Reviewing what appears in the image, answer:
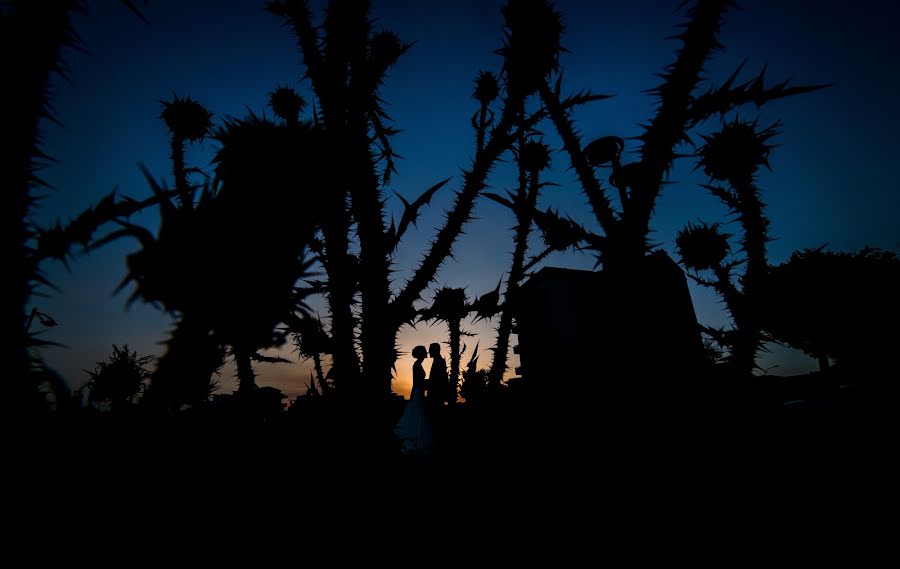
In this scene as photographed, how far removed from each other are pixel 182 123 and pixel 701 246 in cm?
1371

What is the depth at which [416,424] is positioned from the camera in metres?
6.96

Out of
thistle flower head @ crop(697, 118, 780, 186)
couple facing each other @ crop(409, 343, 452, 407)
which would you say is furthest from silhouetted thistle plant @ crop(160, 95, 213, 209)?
thistle flower head @ crop(697, 118, 780, 186)

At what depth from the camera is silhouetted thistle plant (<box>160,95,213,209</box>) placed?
29.2ft

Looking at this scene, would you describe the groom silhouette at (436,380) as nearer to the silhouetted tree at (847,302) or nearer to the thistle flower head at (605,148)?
the thistle flower head at (605,148)

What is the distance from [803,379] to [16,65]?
1923cm

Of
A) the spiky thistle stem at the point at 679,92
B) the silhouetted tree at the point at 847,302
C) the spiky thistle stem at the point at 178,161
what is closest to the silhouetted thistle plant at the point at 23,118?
the spiky thistle stem at the point at 679,92

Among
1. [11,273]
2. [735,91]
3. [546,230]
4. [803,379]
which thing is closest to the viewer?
[11,273]

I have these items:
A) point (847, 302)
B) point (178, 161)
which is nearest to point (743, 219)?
point (178, 161)

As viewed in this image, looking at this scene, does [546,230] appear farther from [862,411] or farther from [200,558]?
[862,411]

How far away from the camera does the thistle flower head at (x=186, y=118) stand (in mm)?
9625

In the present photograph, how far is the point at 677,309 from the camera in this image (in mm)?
4953

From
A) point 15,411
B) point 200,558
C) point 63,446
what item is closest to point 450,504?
point 200,558

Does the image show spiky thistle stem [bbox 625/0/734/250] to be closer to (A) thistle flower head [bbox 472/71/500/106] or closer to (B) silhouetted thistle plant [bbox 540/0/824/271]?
(B) silhouetted thistle plant [bbox 540/0/824/271]

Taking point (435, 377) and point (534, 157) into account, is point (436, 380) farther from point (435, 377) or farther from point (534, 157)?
point (534, 157)
